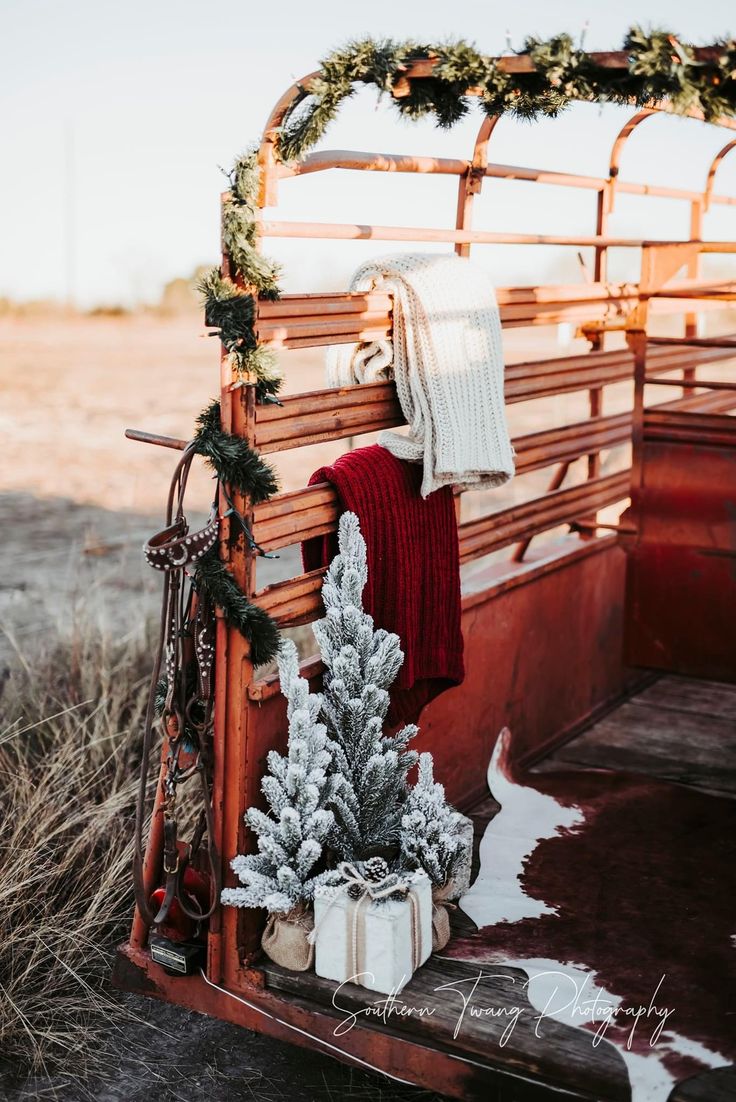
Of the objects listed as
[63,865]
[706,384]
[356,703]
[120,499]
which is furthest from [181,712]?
[120,499]

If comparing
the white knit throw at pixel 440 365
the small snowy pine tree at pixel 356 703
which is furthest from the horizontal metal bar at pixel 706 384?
the small snowy pine tree at pixel 356 703

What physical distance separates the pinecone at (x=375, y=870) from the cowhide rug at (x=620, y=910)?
0.31 m

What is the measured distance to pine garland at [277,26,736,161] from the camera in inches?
112

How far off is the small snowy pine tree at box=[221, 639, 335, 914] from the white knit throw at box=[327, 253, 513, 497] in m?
0.77

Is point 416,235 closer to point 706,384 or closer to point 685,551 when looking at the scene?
point 706,384

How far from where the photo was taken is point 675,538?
5.43 m

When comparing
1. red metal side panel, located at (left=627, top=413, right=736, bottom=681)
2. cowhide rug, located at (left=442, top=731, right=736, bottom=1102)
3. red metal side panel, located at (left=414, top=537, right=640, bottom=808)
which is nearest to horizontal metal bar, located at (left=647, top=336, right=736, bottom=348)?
red metal side panel, located at (left=627, top=413, right=736, bottom=681)

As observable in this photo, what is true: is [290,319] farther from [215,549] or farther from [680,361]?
[680,361]

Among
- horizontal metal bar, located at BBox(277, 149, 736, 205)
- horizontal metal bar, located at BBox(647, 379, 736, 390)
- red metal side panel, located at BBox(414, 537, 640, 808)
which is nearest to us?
horizontal metal bar, located at BBox(277, 149, 736, 205)

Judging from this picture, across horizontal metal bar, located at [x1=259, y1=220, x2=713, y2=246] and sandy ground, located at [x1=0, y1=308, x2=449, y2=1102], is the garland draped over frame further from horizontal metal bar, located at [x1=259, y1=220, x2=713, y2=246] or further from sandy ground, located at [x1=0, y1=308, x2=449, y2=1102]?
sandy ground, located at [x1=0, y1=308, x2=449, y2=1102]

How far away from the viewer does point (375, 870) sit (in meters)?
3.09

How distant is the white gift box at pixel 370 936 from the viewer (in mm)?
2961

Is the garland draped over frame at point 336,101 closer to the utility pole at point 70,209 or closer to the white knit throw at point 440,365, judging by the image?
the white knit throw at point 440,365

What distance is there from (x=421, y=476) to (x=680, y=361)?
256 centimetres
